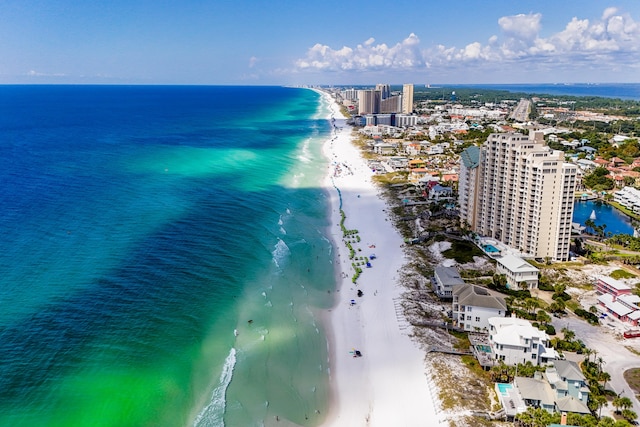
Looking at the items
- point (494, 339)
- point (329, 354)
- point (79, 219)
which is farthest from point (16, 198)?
point (494, 339)

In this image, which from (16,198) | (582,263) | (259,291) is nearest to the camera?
(259,291)

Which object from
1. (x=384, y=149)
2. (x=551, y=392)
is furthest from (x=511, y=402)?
(x=384, y=149)

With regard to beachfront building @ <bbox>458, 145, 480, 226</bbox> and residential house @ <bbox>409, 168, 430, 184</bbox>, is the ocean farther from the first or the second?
beachfront building @ <bbox>458, 145, 480, 226</bbox>

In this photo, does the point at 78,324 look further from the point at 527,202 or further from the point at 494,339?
the point at 527,202

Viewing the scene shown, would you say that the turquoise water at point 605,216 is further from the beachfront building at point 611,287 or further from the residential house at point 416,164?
the residential house at point 416,164

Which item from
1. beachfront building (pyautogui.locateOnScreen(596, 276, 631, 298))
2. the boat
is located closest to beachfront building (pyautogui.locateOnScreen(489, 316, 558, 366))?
the boat
